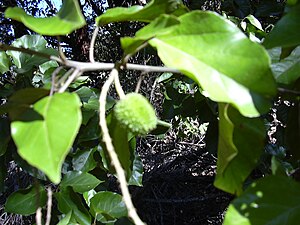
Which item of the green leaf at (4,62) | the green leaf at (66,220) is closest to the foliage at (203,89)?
the green leaf at (66,220)

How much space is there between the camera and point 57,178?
1.47ft

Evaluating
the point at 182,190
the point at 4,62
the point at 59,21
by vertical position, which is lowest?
the point at 182,190

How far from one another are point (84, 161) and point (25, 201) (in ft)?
0.71

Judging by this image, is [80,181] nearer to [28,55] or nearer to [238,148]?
[28,55]

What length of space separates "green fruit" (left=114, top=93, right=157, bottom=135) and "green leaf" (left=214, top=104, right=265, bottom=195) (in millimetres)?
101

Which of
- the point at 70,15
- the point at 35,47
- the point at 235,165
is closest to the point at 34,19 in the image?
the point at 70,15

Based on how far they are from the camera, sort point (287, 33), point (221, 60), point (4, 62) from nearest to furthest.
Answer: point (221, 60) → point (287, 33) → point (4, 62)

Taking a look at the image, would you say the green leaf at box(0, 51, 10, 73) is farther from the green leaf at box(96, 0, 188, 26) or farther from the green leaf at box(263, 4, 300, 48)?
the green leaf at box(263, 4, 300, 48)

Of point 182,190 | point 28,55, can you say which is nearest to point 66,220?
point 28,55

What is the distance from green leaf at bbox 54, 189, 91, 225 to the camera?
1.33 meters

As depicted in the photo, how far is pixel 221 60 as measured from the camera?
1.91 ft

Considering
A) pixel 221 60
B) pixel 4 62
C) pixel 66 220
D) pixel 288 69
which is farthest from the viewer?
pixel 4 62

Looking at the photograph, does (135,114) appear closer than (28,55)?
Yes

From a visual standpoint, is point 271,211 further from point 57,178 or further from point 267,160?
point 267,160
